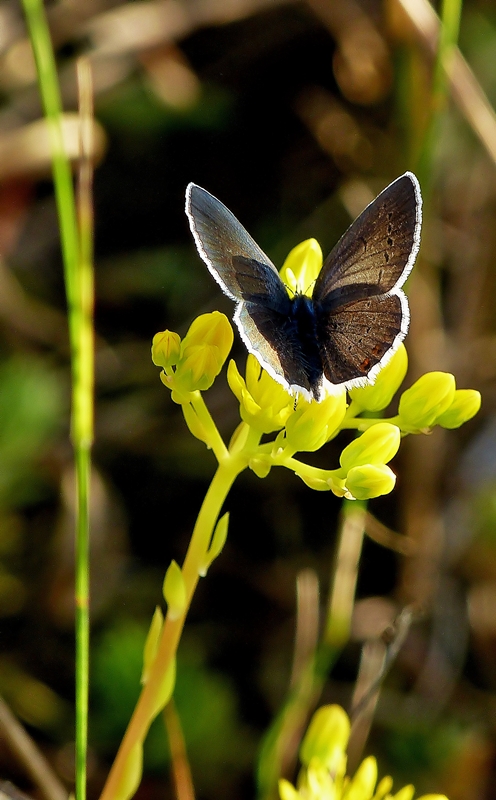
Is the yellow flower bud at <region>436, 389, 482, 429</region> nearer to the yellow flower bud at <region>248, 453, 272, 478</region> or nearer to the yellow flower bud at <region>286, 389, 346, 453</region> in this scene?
the yellow flower bud at <region>286, 389, 346, 453</region>

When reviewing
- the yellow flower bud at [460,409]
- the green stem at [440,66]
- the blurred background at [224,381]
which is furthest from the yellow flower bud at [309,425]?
the blurred background at [224,381]

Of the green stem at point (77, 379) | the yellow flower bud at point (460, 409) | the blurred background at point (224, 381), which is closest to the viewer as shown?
the green stem at point (77, 379)

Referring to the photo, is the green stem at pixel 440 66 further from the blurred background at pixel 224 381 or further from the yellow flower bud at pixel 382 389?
the blurred background at pixel 224 381

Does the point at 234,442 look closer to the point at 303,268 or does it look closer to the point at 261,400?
the point at 261,400

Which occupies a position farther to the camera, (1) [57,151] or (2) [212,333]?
(2) [212,333]

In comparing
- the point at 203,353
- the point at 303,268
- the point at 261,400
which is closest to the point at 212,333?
the point at 203,353
